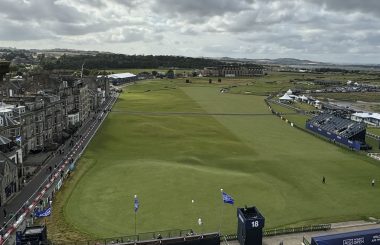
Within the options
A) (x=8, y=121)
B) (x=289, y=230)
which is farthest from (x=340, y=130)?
(x=8, y=121)

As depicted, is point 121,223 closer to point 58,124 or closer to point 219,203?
point 219,203

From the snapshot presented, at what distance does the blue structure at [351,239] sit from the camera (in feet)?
102

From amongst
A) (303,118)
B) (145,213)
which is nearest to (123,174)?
(145,213)

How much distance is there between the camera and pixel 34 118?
69562mm

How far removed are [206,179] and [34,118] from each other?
35375mm

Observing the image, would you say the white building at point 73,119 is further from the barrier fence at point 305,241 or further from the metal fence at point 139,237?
the barrier fence at point 305,241

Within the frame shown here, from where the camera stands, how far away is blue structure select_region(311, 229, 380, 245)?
31.1 metres

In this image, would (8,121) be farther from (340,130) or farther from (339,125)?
(339,125)

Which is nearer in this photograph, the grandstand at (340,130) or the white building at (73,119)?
the grandstand at (340,130)

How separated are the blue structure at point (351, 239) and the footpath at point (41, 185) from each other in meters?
27.2

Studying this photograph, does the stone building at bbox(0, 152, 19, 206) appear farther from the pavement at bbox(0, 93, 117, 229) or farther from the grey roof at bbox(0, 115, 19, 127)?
the grey roof at bbox(0, 115, 19, 127)

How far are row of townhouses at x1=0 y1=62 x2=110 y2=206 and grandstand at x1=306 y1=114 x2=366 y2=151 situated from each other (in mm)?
56931

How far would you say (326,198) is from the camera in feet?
158

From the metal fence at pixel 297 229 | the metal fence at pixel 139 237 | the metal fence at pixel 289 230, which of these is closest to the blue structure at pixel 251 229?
the metal fence at pixel 289 230
